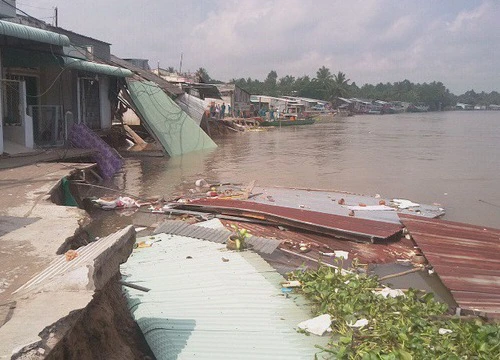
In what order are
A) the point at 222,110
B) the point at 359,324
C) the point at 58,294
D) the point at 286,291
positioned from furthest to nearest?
the point at 222,110 → the point at 286,291 → the point at 359,324 → the point at 58,294

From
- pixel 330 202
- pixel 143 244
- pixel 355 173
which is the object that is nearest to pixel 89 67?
pixel 330 202

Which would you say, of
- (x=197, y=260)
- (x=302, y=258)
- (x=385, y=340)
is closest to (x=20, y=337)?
(x=385, y=340)

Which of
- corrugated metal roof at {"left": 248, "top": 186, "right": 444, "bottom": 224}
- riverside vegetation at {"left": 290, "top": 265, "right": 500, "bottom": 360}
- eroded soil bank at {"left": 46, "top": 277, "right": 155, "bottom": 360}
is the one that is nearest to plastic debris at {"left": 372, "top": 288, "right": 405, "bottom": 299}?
riverside vegetation at {"left": 290, "top": 265, "right": 500, "bottom": 360}

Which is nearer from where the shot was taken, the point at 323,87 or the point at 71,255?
the point at 71,255

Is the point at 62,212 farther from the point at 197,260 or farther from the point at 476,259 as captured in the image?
the point at 476,259

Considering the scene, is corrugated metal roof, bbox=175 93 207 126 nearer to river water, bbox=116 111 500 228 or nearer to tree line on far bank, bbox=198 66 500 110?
river water, bbox=116 111 500 228

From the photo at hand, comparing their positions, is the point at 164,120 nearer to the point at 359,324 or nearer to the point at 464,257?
the point at 464,257

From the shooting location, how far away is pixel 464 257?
638cm

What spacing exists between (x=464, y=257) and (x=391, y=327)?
313 centimetres

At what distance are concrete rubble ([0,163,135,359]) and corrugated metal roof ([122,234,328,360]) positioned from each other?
622mm

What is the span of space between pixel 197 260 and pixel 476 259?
3.65 metres

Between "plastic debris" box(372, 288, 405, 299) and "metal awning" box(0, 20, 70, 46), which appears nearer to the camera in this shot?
"plastic debris" box(372, 288, 405, 299)

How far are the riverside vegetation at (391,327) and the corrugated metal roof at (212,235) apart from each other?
4.35 ft

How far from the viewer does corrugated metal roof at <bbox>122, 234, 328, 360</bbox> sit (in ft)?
11.5
